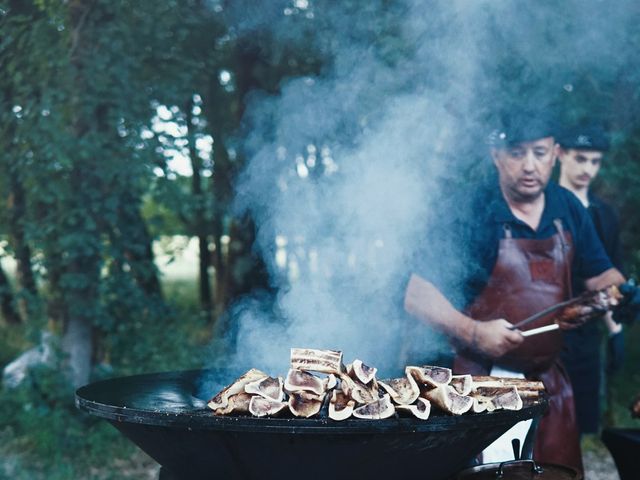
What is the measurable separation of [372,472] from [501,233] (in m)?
2.08

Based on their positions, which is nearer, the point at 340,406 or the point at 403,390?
the point at 340,406

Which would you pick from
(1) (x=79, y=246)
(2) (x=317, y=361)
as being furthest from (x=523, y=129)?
(1) (x=79, y=246)

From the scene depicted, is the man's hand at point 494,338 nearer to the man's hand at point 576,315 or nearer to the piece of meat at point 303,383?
the man's hand at point 576,315

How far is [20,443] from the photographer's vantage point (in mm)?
5676

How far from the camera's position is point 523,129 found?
14.4 feet

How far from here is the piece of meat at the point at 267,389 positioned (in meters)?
2.60

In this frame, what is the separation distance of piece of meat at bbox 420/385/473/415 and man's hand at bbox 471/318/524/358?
156cm

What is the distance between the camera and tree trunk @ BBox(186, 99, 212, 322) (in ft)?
19.1

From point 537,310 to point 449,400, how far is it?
6.27ft

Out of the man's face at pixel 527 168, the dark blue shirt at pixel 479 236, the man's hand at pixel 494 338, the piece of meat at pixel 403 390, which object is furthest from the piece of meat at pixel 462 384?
the man's face at pixel 527 168

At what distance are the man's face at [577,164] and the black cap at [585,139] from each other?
3 centimetres

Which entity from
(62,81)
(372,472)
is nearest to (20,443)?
(62,81)

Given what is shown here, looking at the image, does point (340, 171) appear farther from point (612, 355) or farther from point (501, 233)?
point (612, 355)

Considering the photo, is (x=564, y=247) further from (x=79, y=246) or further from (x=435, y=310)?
(x=79, y=246)
